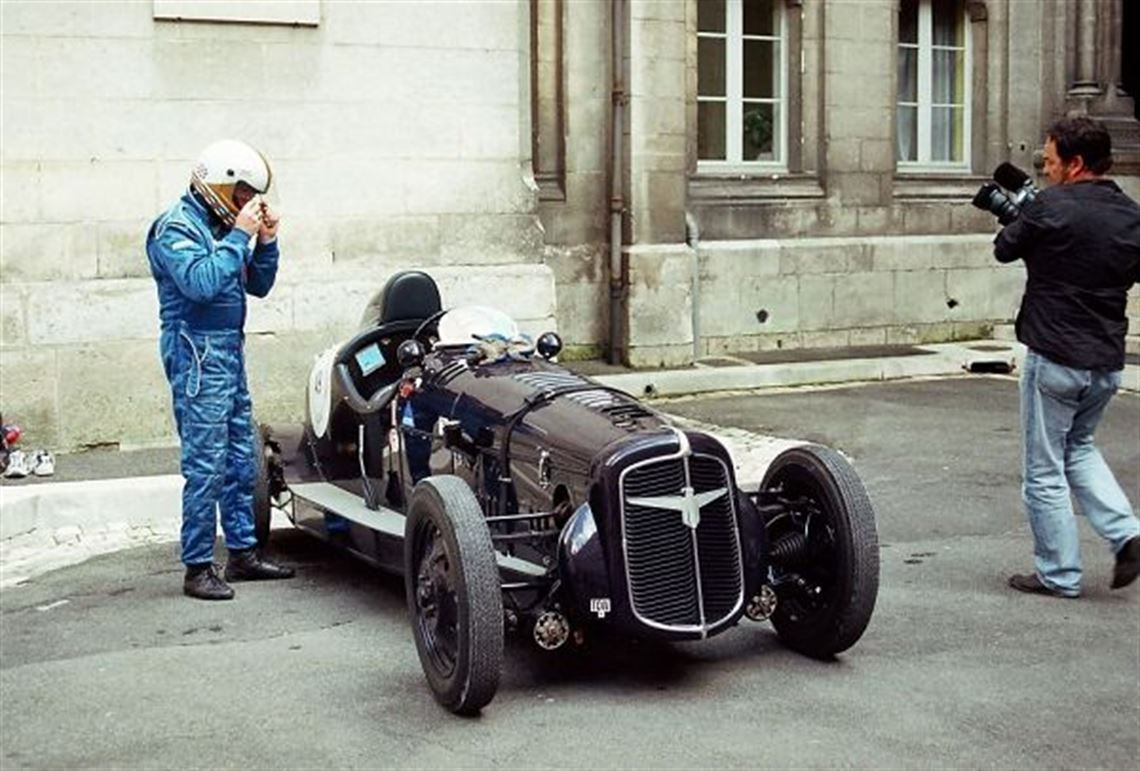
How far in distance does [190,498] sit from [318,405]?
3.11ft

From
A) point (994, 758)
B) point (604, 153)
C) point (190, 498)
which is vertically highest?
point (604, 153)

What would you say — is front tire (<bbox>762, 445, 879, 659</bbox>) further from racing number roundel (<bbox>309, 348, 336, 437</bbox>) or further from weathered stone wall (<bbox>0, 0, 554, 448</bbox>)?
weathered stone wall (<bbox>0, 0, 554, 448</bbox>)

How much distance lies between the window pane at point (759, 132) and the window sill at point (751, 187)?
0.30 metres

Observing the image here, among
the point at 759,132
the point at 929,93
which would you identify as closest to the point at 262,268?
the point at 759,132

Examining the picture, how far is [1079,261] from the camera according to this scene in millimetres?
7523

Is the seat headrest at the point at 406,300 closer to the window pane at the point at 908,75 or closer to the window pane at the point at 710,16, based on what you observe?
the window pane at the point at 710,16

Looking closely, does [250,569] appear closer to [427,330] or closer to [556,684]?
[427,330]

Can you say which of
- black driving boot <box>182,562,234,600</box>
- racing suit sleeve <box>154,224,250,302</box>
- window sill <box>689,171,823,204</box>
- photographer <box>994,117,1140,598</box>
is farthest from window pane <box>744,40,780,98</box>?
black driving boot <box>182,562,234,600</box>

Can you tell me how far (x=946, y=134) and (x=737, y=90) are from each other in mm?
2857

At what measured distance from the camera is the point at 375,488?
25.4 ft

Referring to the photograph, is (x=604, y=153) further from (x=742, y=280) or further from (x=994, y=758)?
(x=994, y=758)

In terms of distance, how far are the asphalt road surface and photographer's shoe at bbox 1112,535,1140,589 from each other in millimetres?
99

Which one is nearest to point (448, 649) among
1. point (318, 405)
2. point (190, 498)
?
point (190, 498)

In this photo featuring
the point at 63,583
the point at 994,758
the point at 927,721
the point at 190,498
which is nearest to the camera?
the point at 994,758
